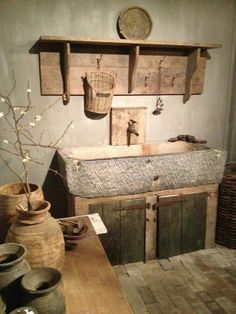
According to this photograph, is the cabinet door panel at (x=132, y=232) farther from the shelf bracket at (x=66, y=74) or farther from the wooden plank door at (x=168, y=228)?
the shelf bracket at (x=66, y=74)

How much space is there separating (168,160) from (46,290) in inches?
62.2

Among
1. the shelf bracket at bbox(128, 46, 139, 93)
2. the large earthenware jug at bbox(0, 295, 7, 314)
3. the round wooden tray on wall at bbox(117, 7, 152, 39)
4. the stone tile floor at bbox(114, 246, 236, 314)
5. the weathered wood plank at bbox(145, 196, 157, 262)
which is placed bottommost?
the stone tile floor at bbox(114, 246, 236, 314)

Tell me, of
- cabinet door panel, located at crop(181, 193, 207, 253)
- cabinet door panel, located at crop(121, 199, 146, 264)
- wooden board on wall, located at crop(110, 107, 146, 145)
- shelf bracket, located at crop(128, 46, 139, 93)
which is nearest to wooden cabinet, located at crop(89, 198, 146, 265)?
cabinet door panel, located at crop(121, 199, 146, 264)

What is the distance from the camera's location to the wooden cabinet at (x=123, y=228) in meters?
2.33

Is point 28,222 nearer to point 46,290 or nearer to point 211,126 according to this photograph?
point 46,290

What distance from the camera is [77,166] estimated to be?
2125mm

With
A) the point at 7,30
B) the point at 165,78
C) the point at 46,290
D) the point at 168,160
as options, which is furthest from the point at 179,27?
the point at 46,290

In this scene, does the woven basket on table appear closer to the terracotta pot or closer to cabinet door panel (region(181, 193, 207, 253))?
cabinet door panel (region(181, 193, 207, 253))

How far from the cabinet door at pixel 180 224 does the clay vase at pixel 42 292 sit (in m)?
1.53

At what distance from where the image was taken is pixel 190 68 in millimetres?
2771

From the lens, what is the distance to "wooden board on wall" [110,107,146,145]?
2711mm

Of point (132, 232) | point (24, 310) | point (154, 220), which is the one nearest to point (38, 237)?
point (24, 310)

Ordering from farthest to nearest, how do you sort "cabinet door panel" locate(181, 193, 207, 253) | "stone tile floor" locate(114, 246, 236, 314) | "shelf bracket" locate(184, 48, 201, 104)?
"shelf bracket" locate(184, 48, 201, 104) < "cabinet door panel" locate(181, 193, 207, 253) < "stone tile floor" locate(114, 246, 236, 314)

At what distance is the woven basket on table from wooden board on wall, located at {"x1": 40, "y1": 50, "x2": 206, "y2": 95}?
2.1 inches
